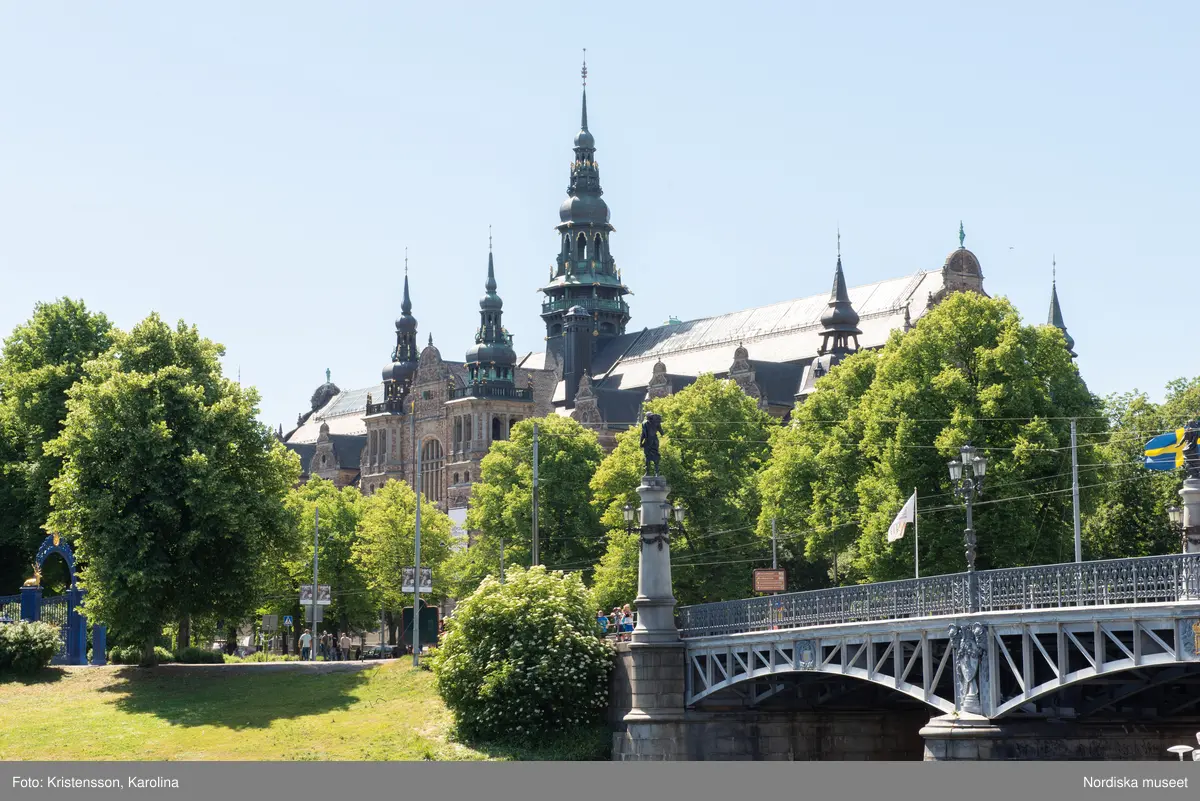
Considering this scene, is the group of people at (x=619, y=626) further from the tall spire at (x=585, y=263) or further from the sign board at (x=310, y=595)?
the tall spire at (x=585, y=263)

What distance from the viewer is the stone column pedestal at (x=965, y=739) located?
39.2 m

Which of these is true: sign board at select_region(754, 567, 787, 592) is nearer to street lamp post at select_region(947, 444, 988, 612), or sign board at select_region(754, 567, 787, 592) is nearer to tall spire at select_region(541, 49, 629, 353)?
street lamp post at select_region(947, 444, 988, 612)

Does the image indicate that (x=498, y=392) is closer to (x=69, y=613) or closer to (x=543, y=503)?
(x=543, y=503)

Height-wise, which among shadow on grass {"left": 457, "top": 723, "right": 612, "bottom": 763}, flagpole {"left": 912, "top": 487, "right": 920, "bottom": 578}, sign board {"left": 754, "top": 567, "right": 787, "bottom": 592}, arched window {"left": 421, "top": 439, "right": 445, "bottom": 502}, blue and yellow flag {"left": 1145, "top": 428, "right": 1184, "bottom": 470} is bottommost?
shadow on grass {"left": 457, "top": 723, "right": 612, "bottom": 763}

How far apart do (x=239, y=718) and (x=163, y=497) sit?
30.8ft

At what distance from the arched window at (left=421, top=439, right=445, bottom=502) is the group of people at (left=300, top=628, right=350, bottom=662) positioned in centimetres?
3534

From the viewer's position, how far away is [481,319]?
5851 inches

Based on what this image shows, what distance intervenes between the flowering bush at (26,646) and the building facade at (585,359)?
220ft

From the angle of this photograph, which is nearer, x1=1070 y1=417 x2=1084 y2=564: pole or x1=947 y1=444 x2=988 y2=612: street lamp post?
x1=947 y1=444 x2=988 y2=612: street lamp post

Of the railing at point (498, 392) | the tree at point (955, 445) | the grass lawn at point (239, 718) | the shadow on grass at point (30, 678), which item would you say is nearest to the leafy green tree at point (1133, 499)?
the tree at point (955, 445)

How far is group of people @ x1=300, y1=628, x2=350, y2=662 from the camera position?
261 ft

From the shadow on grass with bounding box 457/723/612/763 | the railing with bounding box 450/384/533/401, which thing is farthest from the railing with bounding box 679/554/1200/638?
the railing with bounding box 450/384/533/401
